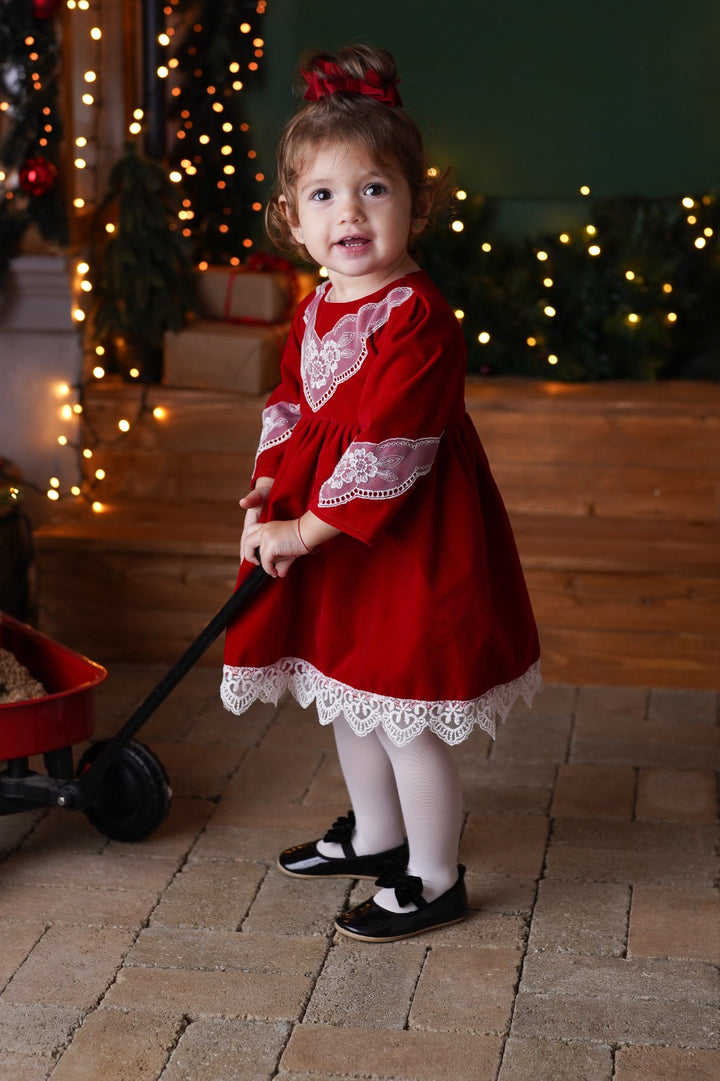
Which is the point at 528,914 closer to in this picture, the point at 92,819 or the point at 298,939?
the point at 298,939

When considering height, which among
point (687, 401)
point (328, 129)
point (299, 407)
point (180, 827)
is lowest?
point (180, 827)

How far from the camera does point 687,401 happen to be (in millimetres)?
3541

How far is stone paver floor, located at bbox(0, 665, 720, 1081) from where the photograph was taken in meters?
1.81

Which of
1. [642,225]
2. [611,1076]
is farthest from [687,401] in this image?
[611,1076]

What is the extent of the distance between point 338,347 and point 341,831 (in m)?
0.87

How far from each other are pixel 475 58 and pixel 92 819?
2.67 meters

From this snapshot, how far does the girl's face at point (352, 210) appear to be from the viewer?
1.89 m

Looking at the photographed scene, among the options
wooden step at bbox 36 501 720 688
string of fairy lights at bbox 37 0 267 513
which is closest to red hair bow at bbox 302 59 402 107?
wooden step at bbox 36 501 720 688

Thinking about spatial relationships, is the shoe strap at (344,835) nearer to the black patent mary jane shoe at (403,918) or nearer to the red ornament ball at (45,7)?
the black patent mary jane shoe at (403,918)

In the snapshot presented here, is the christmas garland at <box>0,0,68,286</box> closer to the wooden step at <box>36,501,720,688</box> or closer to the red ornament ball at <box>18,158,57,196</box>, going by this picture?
the red ornament ball at <box>18,158,57,196</box>

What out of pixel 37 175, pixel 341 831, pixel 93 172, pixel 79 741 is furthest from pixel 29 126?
pixel 341 831

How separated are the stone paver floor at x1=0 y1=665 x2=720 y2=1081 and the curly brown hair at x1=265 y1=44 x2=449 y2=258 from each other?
116 centimetres

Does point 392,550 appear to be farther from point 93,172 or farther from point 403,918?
point 93,172

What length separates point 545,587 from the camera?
10.4ft
